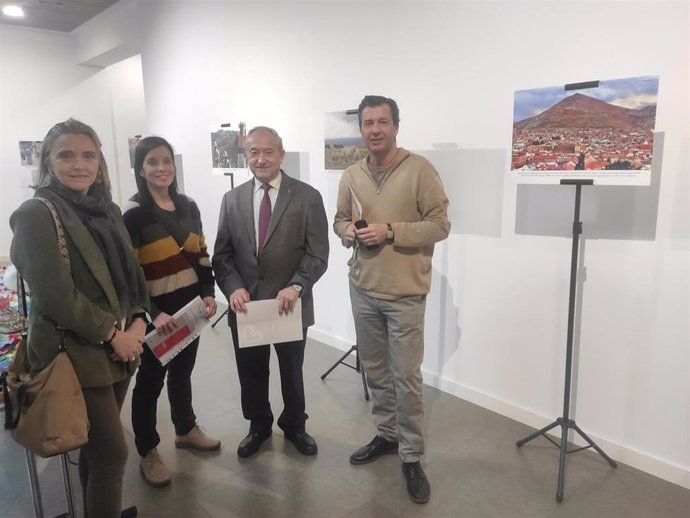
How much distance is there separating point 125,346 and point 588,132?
1.90m

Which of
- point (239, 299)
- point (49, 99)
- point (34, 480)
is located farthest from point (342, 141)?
point (49, 99)

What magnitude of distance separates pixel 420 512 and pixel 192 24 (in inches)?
185

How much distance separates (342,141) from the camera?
10.8 ft

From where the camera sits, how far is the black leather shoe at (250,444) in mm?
2420

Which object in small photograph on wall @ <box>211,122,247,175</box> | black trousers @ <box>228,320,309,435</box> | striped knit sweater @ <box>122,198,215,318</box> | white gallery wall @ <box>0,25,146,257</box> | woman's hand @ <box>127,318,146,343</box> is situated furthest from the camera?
white gallery wall @ <box>0,25,146,257</box>

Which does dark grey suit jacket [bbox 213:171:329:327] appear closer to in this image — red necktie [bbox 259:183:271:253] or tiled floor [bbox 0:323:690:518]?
red necktie [bbox 259:183:271:253]

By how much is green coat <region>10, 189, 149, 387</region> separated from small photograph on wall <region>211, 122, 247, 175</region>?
8.98 feet

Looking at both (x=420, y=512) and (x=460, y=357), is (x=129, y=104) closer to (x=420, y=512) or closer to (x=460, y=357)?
(x=460, y=357)

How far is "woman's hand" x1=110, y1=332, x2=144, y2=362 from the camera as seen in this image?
156cm

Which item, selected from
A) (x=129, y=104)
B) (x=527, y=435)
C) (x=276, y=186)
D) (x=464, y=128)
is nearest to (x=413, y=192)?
(x=276, y=186)

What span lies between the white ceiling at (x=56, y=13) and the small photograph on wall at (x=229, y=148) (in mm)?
2949

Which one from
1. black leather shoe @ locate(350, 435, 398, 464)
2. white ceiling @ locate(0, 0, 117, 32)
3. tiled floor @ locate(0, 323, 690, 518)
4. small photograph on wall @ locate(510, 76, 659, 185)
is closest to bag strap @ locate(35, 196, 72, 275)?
tiled floor @ locate(0, 323, 690, 518)

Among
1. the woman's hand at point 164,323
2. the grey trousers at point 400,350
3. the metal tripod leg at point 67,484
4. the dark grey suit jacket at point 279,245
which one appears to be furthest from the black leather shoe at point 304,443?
the metal tripod leg at point 67,484

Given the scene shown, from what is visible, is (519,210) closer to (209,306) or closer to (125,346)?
(209,306)
